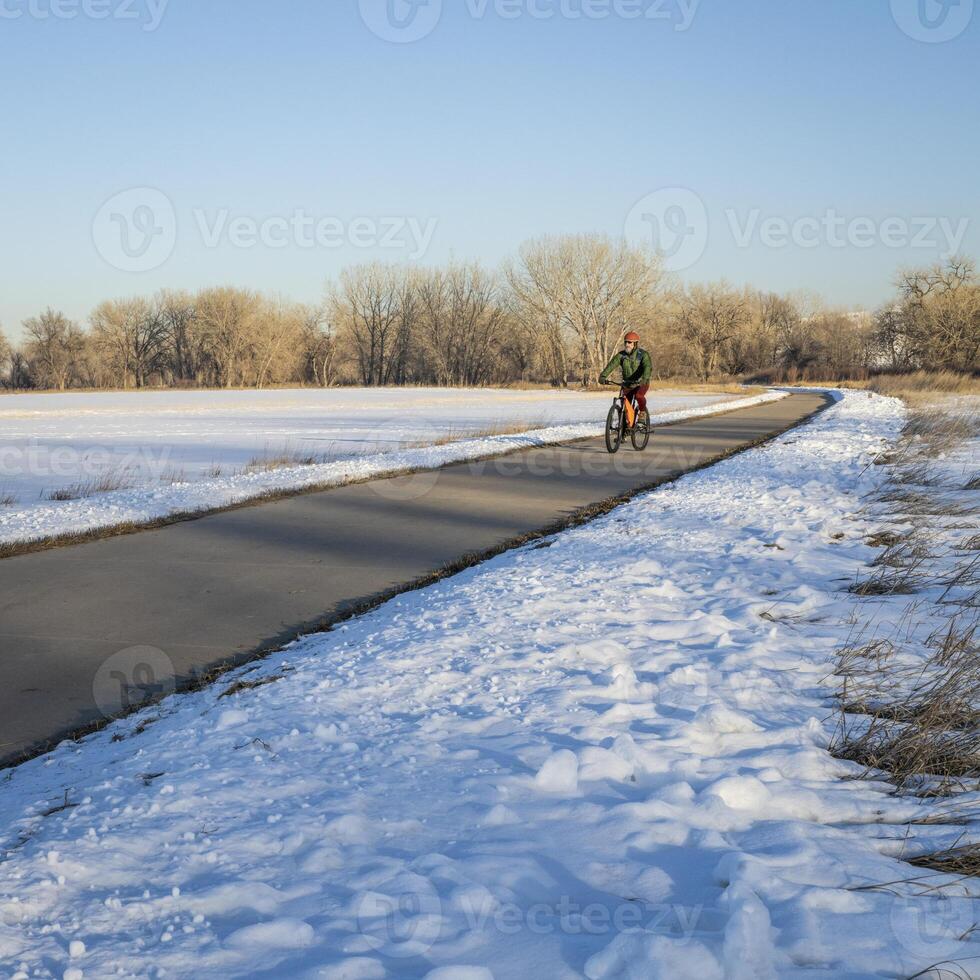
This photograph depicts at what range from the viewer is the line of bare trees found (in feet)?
240

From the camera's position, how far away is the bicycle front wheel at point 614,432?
17.5m

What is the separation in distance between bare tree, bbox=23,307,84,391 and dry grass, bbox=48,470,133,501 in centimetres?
10054

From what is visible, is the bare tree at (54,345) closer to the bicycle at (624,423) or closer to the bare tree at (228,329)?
the bare tree at (228,329)

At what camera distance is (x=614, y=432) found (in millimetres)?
17875

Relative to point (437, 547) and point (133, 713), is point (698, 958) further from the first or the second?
point (437, 547)

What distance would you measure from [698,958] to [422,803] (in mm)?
1231

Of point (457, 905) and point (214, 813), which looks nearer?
point (457, 905)

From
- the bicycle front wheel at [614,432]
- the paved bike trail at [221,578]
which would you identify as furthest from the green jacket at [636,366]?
the paved bike trail at [221,578]

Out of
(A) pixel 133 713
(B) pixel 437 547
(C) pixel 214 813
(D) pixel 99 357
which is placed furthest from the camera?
(D) pixel 99 357

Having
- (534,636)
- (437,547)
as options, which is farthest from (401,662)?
(437,547)

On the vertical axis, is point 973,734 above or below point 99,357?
below

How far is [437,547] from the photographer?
8.55 meters

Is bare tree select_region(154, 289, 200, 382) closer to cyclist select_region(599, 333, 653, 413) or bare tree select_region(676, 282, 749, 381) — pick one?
bare tree select_region(676, 282, 749, 381)

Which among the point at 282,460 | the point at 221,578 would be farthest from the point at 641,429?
the point at 221,578
